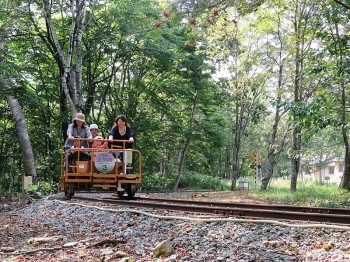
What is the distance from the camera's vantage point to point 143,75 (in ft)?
75.9

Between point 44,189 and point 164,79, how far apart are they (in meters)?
9.72

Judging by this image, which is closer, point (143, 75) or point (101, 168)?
point (101, 168)

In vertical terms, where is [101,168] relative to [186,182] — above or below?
above

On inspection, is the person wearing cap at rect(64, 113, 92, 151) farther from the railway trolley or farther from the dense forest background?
the dense forest background

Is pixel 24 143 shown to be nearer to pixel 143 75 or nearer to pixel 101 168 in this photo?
pixel 101 168

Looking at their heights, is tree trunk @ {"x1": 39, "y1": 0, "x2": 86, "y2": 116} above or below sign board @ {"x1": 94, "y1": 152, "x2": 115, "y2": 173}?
above

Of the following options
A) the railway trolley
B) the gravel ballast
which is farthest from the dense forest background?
the gravel ballast

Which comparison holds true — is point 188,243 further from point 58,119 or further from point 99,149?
point 58,119

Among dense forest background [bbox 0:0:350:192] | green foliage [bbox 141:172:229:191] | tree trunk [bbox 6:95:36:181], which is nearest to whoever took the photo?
tree trunk [bbox 6:95:36:181]


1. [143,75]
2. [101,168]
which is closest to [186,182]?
[143,75]

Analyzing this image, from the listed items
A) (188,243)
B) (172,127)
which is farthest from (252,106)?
(188,243)

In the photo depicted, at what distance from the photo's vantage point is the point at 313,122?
10.1m

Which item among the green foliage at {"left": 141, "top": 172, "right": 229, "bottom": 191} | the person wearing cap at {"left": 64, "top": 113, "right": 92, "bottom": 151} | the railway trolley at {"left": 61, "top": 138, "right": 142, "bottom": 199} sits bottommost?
the green foliage at {"left": 141, "top": 172, "right": 229, "bottom": 191}

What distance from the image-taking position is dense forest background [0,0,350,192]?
1591cm
